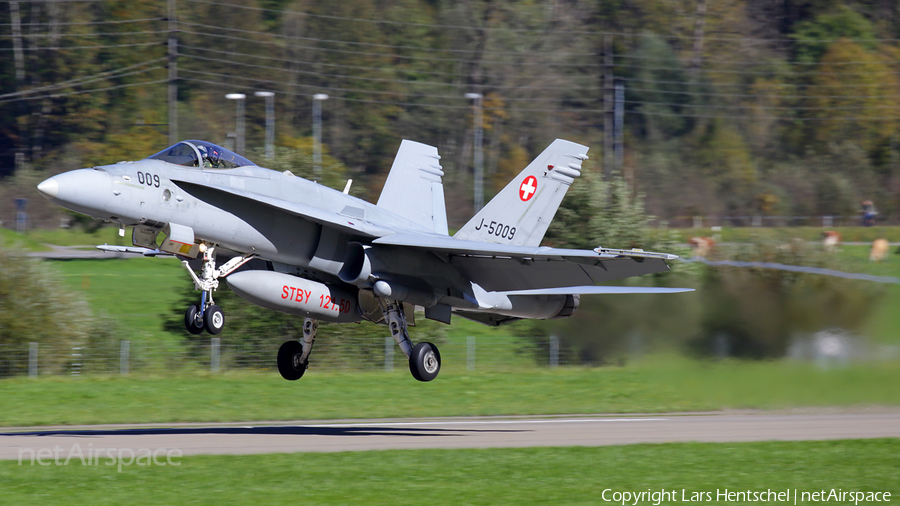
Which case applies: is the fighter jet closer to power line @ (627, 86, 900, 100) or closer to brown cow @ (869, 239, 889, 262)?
brown cow @ (869, 239, 889, 262)

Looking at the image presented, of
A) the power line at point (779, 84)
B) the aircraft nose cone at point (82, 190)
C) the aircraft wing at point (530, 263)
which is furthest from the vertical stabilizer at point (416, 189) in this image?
the power line at point (779, 84)

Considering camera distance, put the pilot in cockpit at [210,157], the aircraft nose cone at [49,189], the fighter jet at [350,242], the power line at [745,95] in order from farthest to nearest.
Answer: the power line at [745,95] → the pilot in cockpit at [210,157] → the fighter jet at [350,242] → the aircraft nose cone at [49,189]

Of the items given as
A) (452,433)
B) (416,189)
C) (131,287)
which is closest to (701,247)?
(416,189)

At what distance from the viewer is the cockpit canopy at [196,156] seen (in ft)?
55.5

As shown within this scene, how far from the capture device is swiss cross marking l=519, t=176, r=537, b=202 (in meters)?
21.7

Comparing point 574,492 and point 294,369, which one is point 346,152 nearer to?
point 294,369

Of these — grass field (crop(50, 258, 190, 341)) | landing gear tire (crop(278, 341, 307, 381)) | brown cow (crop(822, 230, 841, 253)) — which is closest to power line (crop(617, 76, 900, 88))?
brown cow (crop(822, 230, 841, 253))

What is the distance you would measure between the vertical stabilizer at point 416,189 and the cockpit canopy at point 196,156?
5380 millimetres

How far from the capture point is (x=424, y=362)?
20.0m

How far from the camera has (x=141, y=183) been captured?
52.7ft

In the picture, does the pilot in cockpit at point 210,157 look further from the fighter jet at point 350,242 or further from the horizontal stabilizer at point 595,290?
the horizontal stabilizer at point 595,290

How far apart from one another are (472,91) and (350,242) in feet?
167

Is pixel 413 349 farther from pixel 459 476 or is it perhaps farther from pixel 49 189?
pixel 49 189

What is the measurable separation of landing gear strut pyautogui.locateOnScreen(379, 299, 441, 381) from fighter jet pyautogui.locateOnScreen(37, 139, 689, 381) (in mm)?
25
